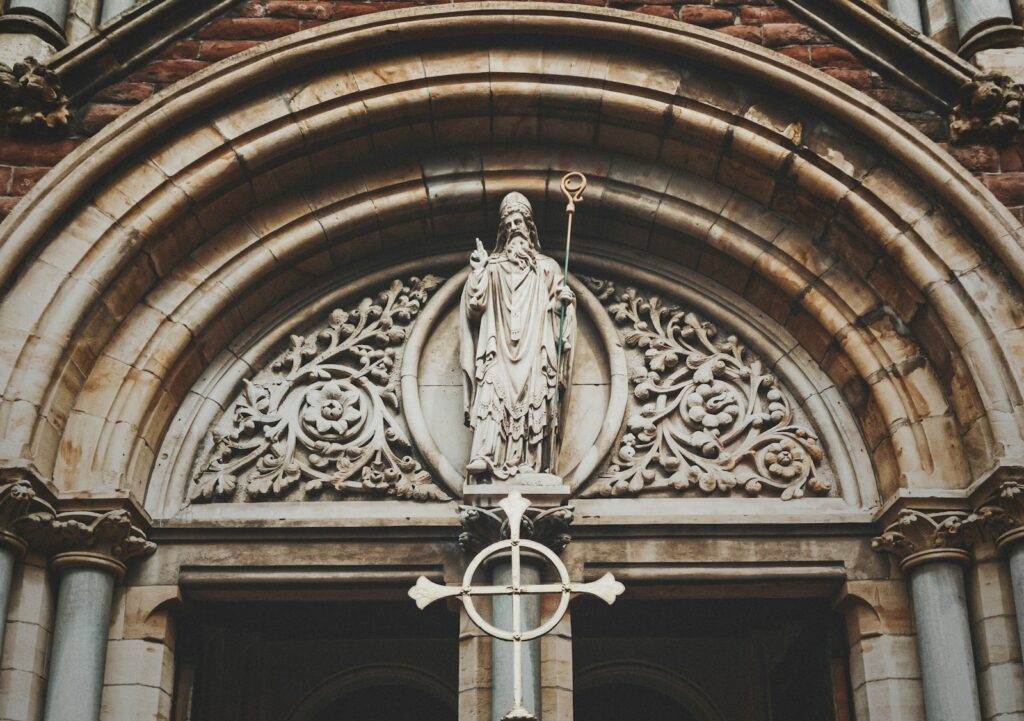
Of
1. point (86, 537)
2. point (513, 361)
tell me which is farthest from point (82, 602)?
point (513, 361)

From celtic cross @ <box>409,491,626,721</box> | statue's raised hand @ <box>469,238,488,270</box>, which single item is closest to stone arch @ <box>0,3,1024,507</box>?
statue's raised hand @ <box>469,238,488,270</box>

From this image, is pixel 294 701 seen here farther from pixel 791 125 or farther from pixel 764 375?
pixel 791 125

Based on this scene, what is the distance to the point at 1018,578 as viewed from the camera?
791 centimetres

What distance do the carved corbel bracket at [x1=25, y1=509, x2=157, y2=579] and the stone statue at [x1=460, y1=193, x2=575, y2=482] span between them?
76.6 inches

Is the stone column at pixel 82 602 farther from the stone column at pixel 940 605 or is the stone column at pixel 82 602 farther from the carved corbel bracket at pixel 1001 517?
the carved corbel bracket at pixel 1001 517

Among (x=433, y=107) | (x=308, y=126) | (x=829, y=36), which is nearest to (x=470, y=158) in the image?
(x=433, y=107)

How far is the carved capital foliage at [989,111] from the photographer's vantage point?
8.88 meters

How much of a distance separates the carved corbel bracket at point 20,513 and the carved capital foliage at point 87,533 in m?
0.04

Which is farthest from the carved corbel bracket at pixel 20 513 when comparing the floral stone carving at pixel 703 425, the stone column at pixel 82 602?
the floral stone carving at pixel 703 425

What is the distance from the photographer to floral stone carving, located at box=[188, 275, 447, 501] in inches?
356

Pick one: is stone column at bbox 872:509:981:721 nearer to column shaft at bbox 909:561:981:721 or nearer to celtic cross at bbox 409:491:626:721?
column shaft at bbox 909:561:981:721

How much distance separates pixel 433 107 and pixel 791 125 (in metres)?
2.16

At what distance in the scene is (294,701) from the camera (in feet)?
38.7

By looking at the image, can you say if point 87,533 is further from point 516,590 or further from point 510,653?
point 516,590
